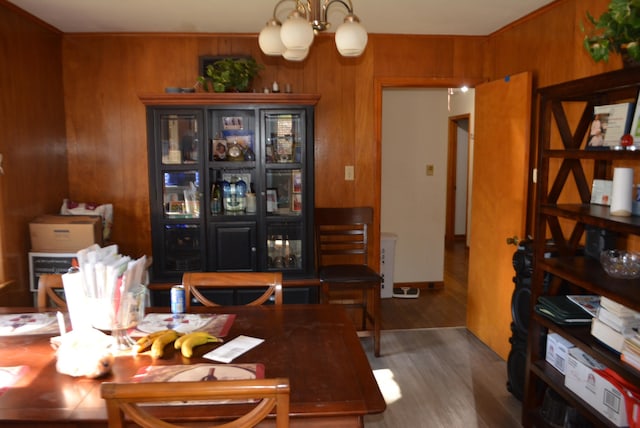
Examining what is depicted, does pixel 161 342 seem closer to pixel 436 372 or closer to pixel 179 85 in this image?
pixel 436 372

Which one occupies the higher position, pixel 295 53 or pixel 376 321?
pixel 295 53

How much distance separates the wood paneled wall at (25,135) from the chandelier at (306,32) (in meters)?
2.02

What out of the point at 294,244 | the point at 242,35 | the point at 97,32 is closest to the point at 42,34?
the point at 97,32

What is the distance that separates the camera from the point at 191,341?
1.73 meters

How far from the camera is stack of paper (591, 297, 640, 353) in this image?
6.49ft

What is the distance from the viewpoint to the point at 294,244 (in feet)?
12.3

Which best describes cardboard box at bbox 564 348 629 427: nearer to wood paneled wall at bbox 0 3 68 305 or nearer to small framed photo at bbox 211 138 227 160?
small framed photo at bbox 211 138 227 160

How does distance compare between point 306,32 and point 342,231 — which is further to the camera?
point 342,231

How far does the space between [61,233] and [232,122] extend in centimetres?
139

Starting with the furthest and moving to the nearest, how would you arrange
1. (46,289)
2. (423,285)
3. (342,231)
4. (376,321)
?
(423,285), (342,231), (376,321), (46,289)

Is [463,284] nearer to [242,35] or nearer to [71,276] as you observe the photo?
[242,35]

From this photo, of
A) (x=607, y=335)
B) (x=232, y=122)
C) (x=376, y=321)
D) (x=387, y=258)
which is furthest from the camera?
(x=387, y=258)

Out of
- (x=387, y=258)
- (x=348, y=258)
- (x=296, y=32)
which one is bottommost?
(x=387, y=258)

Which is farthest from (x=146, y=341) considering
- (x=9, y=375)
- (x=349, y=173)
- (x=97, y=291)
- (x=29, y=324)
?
(x=349, y=173)
